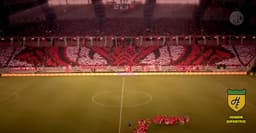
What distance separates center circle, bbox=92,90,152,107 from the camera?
30.9 meters

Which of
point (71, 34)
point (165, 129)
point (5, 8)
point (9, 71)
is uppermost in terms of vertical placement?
point (5, 8)

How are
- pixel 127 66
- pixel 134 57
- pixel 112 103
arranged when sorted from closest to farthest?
pixel 112 103 → pixel 127 66 → pixel 134 57

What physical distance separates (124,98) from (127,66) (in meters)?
14.7

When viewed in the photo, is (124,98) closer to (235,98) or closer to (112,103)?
(112,103)

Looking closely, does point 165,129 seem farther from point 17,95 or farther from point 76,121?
point 17,95

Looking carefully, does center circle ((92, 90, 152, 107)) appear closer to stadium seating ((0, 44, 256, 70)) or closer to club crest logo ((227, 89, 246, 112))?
club crest logo ((227, 89, 246, 112))

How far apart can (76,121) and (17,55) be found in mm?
30312

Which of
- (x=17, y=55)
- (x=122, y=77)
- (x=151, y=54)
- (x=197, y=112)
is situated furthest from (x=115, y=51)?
(x=197, y=112)

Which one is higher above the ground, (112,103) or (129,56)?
(129,56)

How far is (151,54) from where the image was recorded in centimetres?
5206

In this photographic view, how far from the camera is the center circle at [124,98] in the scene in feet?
101

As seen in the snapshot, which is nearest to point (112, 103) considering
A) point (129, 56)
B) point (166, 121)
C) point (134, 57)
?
point (166, 121)

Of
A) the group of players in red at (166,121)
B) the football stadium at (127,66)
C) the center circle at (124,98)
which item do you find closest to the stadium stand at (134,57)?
the football stadium at (127,66)

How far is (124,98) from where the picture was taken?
3297 centimetres
